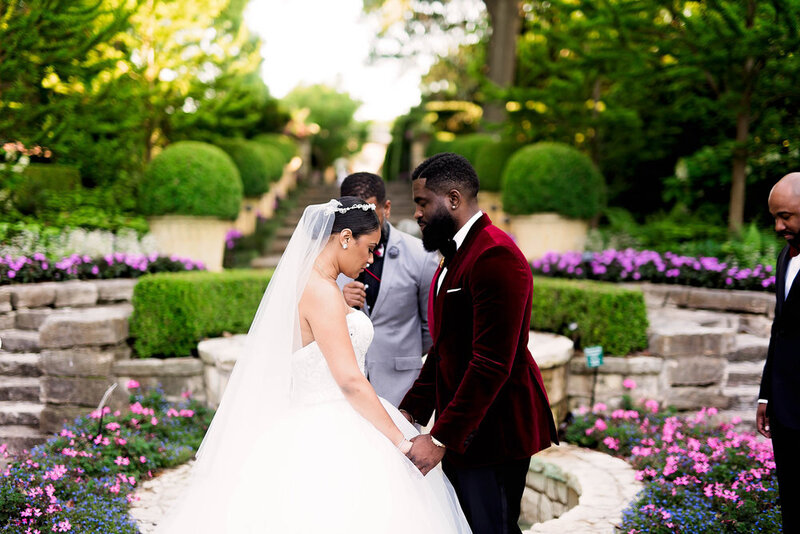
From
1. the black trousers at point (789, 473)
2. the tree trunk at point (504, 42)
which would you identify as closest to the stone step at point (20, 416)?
the black trousers at point (789, 473)

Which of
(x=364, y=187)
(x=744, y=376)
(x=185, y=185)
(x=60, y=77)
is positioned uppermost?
(x=60, y=77)

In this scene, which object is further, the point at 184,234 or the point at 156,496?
the point at 184,234

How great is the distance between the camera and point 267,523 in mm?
2594

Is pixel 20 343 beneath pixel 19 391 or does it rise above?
above

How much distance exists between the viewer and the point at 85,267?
26.2ft

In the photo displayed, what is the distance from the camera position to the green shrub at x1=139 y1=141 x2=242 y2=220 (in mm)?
9734

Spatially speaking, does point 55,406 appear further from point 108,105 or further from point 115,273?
point 108,105

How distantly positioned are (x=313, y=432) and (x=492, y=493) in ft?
2.54

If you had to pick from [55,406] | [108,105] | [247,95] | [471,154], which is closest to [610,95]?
[471,154]

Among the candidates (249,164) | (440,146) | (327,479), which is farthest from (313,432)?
(440,146)

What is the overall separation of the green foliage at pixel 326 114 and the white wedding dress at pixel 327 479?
69.9 feet

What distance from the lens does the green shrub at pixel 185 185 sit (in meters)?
9.73

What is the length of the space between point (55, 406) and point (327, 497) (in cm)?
408

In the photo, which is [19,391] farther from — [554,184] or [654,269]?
[554,184]
